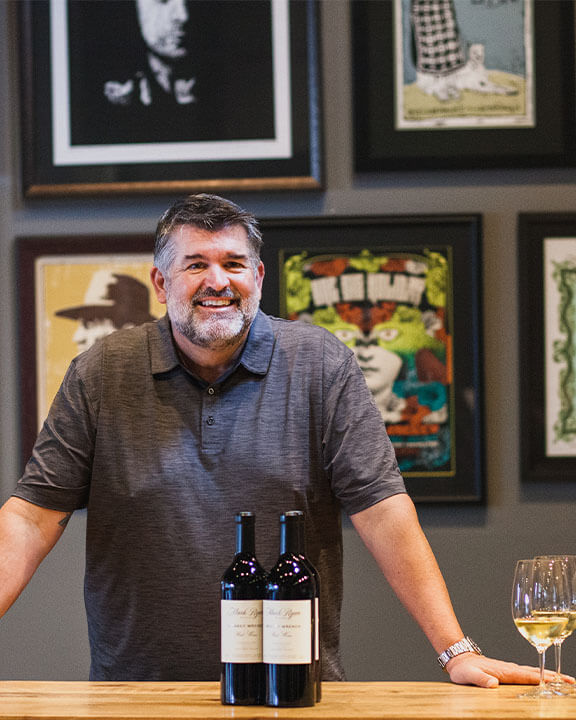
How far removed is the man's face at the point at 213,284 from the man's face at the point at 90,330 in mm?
947

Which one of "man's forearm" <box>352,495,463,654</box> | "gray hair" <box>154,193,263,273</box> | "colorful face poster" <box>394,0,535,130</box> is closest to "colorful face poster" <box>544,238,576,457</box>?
"colorful face poster" <box>394,0,535,130</box>

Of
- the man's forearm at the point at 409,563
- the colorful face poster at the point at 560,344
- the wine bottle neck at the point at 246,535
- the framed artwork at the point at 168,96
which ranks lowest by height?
the man's forearm at the point at 409,563

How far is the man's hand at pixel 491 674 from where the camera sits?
5.24 feet

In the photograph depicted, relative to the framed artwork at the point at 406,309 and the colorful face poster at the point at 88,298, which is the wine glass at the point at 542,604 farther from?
the colorful face poster at the point at 88,298

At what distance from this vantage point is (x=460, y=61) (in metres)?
2.92

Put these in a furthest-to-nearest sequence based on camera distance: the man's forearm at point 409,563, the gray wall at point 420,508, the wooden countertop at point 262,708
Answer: the gray wall at point 420,508, the man's forearm at point 409,563, the wooden countertop at point 262,708

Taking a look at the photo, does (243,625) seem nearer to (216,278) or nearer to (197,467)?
(197,467)

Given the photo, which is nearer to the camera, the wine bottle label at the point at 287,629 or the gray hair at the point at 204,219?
the wine bottle label at the point at 287,629

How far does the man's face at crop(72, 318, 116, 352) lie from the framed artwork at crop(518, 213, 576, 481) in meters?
1.28

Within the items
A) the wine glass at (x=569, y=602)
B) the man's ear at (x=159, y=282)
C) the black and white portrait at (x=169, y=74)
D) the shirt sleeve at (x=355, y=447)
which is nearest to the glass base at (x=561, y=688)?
the wine glass at (x=569, y=602)

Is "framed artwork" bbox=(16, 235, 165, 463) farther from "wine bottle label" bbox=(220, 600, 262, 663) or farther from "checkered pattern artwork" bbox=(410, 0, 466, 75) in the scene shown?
"wine bottle label" bbox=(220, 600, 262, 663)

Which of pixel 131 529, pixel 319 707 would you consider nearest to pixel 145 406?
pixel 131 529

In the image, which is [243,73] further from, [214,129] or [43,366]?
[43,366]

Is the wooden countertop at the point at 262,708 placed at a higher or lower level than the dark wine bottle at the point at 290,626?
lower
